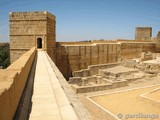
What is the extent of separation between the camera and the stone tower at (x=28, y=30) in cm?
1656

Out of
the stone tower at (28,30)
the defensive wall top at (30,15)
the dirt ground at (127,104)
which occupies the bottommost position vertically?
the dirt ground at (127,104)

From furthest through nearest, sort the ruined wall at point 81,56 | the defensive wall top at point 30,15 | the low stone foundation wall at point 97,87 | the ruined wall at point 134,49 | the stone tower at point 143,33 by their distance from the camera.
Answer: the stone tower at point 143,33 < the ruined wall at point 134,49 < the ruined wall at point 81,56 < the defensive wall top at point 30,15 < the low stone foundation wall at point 97,87

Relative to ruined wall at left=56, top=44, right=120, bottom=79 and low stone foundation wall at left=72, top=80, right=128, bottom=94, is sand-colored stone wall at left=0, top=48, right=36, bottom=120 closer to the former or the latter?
low stone foundation wall at left=72, top=80, right=128, bottom=94

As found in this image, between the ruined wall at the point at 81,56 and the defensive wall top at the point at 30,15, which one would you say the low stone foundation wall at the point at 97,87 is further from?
the defensive wall top at the point at 30,15

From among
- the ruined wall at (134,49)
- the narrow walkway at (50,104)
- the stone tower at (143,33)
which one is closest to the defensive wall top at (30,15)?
the narrow walkway at (50,104)

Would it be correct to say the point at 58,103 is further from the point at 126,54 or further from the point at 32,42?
the point at 126,54

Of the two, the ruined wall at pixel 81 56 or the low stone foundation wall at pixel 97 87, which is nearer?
the low stone foundation wall at pixel 97 87

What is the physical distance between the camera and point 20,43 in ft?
55.8

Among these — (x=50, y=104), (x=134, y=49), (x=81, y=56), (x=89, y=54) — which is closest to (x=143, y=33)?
(x=134, y=49)

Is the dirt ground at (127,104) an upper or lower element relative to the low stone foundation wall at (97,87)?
lower

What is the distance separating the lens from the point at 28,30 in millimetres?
16750

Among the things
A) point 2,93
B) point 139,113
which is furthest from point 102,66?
point 2,93

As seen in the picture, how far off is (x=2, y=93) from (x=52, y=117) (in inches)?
49.9

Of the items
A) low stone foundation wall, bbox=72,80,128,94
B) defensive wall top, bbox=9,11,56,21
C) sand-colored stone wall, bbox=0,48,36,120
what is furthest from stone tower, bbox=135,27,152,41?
sand-colored stone wall, bbox=0,48,36,120
